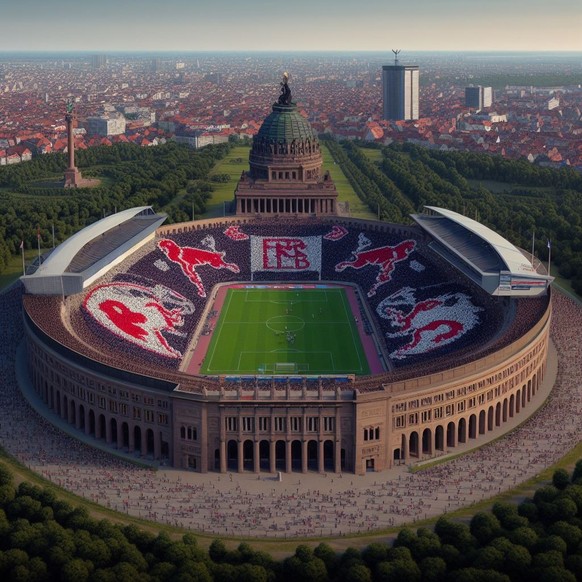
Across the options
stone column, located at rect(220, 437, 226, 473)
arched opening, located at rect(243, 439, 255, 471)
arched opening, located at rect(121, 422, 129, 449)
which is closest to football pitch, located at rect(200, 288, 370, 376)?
arched opening, located at rect(121, 422, 129, 449)

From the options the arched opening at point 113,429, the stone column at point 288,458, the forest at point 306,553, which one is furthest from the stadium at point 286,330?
the forest at point 306,553

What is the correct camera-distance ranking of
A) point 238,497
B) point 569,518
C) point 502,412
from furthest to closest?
1. point 502,412
2. point 238,497
3. point 569,518

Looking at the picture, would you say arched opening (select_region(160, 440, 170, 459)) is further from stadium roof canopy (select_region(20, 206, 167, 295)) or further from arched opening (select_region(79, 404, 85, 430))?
stadium roof canopy (select_region(20, 206, 167, 295))

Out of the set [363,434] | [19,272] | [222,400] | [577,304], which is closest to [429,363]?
[363,434]

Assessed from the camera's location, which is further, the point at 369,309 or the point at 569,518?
the point at 369,309

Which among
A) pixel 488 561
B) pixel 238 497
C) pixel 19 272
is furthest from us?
pixel 19 272

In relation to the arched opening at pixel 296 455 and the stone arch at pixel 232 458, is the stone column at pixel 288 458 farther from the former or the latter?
the stone arch at pixel 232 458

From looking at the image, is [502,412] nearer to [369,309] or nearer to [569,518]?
[569,518]

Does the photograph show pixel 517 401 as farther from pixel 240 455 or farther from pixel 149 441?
pixel 149 441
